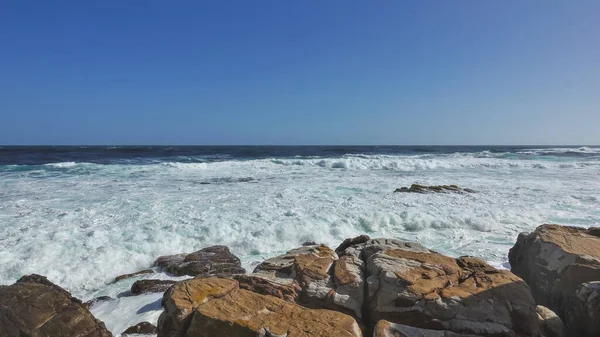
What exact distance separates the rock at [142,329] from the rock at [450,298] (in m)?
2.46

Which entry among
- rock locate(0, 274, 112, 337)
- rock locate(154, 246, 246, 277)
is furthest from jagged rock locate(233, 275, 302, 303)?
rock locate(154, 246, 246, 277)

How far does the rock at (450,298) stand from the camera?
3031 millimetres

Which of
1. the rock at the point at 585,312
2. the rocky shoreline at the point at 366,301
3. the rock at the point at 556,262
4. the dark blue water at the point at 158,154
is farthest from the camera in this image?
the dark blue water at the point at 158,154

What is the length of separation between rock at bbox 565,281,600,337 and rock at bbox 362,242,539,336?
40 centimetres

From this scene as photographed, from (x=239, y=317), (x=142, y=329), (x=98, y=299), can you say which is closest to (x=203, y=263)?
(x=98, y=299)

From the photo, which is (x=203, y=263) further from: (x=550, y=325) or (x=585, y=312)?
(x=585, y=312)

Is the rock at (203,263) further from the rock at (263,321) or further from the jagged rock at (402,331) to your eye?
the jagged rock at (402,331)

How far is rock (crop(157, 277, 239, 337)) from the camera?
2961 millimetres

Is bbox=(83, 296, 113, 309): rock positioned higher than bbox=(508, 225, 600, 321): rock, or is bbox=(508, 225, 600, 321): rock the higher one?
bbox=(508, 225, 600, 321): rock

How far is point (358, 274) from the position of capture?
3.70 m

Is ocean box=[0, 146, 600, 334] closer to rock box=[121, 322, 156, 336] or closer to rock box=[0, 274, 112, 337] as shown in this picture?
rock box=[121, 322, 156, 336]

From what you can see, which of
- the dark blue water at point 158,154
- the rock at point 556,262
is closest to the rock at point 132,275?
the rock at point 556,262

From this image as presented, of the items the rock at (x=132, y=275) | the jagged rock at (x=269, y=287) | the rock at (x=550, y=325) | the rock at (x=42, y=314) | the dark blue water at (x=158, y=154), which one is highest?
the dark blue water at (x=158, y=154)

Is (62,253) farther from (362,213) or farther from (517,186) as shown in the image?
(517,186)
